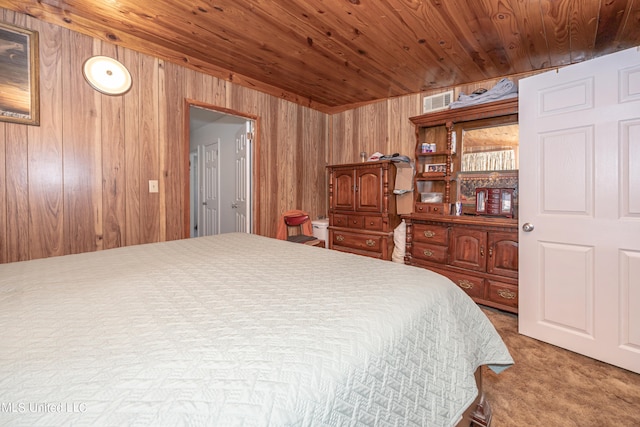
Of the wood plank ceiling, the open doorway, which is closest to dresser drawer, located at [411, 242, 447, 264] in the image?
the wood plank ceiling

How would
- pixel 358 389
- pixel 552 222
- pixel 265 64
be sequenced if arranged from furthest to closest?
pixel 265 64
pixel 552 222
pixel 358 389

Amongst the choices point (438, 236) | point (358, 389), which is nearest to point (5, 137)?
point (358, 389)

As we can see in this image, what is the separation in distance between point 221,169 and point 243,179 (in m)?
0.83

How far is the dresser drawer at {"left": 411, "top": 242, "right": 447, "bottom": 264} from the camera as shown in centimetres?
295

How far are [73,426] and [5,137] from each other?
8.04ft

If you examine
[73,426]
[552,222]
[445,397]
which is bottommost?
[445,397]

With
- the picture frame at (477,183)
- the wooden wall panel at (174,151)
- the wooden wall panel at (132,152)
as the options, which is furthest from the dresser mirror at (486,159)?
the wooden wall panel at (132,152)

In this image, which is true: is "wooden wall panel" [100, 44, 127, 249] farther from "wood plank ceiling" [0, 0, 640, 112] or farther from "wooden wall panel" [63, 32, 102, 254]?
"wood plank ceiling" [0, 0, 640, 112]

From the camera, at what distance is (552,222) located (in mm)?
2051

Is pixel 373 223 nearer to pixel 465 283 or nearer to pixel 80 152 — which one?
pixel 465 283

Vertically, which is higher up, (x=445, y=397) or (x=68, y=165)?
(x=68, y=165)

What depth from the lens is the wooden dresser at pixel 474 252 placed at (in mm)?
2551

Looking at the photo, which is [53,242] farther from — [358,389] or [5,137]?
[358,389]

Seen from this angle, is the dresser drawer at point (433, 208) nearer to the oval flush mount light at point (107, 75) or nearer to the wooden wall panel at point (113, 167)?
the wooden wall panel at point (113, 167)
